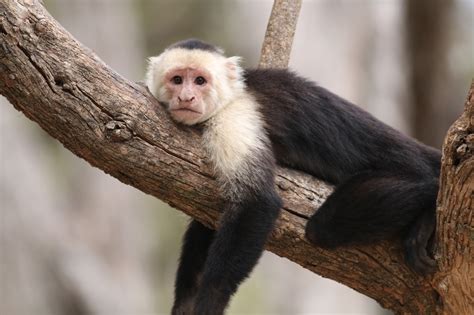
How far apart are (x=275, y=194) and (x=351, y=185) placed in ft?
1.66

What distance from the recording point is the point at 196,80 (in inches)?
195

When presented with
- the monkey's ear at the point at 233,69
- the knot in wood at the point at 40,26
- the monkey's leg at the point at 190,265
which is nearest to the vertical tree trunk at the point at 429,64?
the monkey's ear at the point at 233,69

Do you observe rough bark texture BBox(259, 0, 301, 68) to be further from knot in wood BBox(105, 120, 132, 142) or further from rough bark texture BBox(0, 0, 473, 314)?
knot in wood BBox(105, 120, 132, 142)

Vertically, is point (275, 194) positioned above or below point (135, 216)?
below

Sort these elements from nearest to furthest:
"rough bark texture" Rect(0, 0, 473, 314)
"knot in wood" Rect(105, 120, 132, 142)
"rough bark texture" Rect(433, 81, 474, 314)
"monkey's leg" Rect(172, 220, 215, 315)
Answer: "rough bark texture" Rect(433, 81, 474, 314)
"rough bark texture" Rect(0, 0, 473, 314)
"knot in wood" Rect(105, 120, 132, 142)
"monkey's leg" Rect(172, 220, 215, 315)

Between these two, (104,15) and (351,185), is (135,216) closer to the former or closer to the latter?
(104,15)

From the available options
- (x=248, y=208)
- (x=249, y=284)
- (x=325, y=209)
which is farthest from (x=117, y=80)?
(x=249, y=284)

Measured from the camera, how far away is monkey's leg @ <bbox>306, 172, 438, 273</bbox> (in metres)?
4.37

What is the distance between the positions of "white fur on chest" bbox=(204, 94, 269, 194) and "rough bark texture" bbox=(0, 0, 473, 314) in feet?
0.30

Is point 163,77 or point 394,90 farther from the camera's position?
point 394,90

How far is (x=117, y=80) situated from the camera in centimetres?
424

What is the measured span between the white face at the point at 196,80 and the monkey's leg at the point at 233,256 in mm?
725

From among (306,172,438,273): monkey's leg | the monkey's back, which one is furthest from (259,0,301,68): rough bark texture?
(306,172,438,273): monkey's leg

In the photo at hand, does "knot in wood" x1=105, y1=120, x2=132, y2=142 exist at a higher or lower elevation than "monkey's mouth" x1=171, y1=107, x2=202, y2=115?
lower
